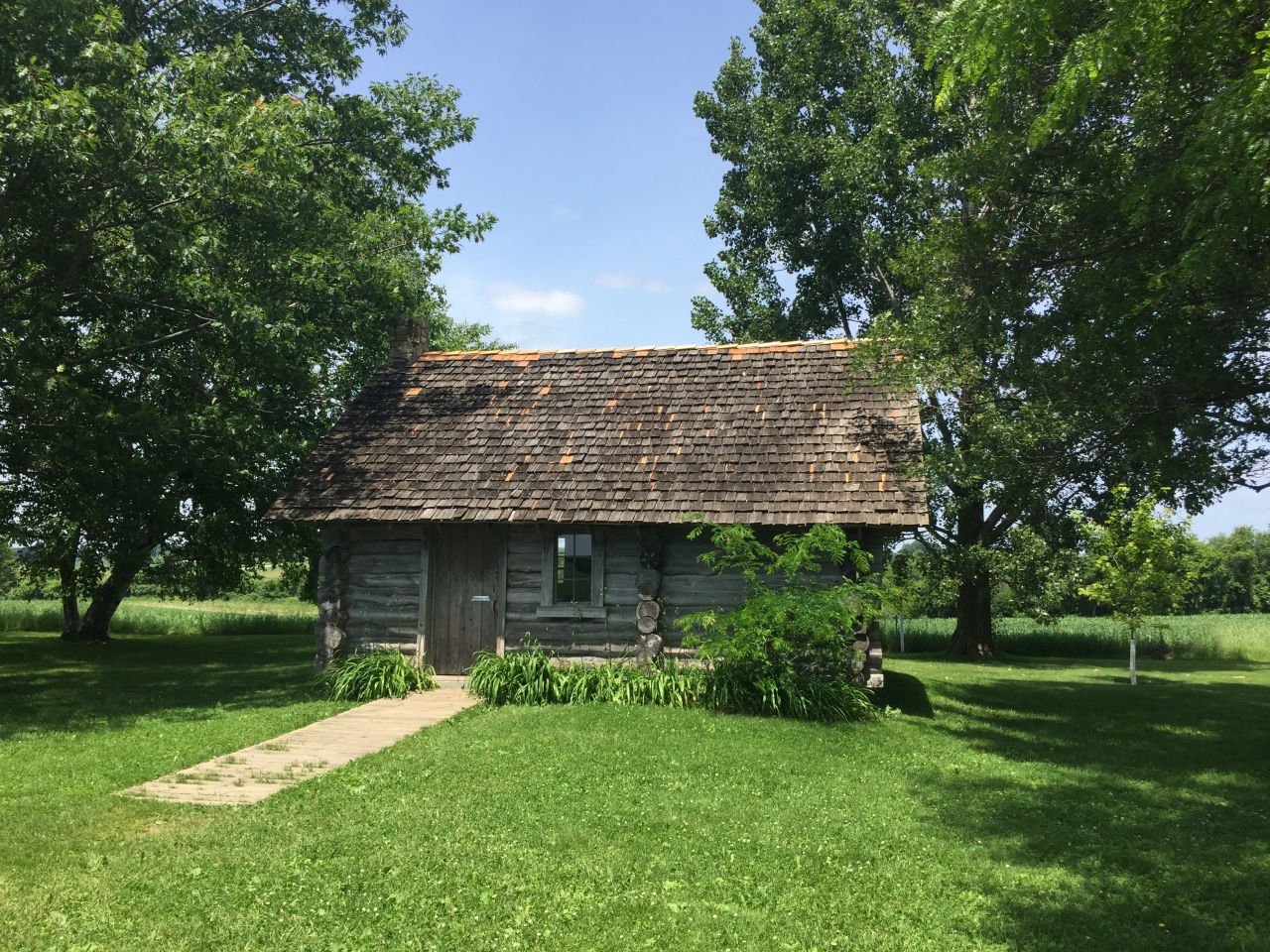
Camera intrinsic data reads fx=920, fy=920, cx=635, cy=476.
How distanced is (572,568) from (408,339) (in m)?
7.11

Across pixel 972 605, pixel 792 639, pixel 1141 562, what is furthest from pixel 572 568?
pixel 972 605

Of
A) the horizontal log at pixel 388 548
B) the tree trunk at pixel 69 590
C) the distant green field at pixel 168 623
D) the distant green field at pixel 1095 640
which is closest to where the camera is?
the horizontal log at pixel 388 548

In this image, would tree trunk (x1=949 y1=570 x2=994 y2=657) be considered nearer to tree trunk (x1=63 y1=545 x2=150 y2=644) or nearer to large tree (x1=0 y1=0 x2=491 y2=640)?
large tree (x1=0 y1=0 x2=491 y2=640)

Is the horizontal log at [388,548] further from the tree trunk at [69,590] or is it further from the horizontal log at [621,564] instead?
the tree trunk at [69,590]

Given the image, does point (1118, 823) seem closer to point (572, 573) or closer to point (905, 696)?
point (905, 696)

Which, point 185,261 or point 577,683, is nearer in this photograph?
point 577,683

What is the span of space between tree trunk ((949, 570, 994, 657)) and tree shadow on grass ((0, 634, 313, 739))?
1906cm

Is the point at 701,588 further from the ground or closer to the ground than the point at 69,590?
further from the ground

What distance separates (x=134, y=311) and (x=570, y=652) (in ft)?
35.5

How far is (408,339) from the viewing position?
19.3 metres

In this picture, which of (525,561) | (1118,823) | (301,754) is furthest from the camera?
(525,561)

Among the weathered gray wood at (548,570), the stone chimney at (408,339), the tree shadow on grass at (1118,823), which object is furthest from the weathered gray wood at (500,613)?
the tree shadow on grass at (1118,823)

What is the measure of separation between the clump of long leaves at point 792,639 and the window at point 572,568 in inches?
93.7

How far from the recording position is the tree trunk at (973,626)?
28.1 metres
